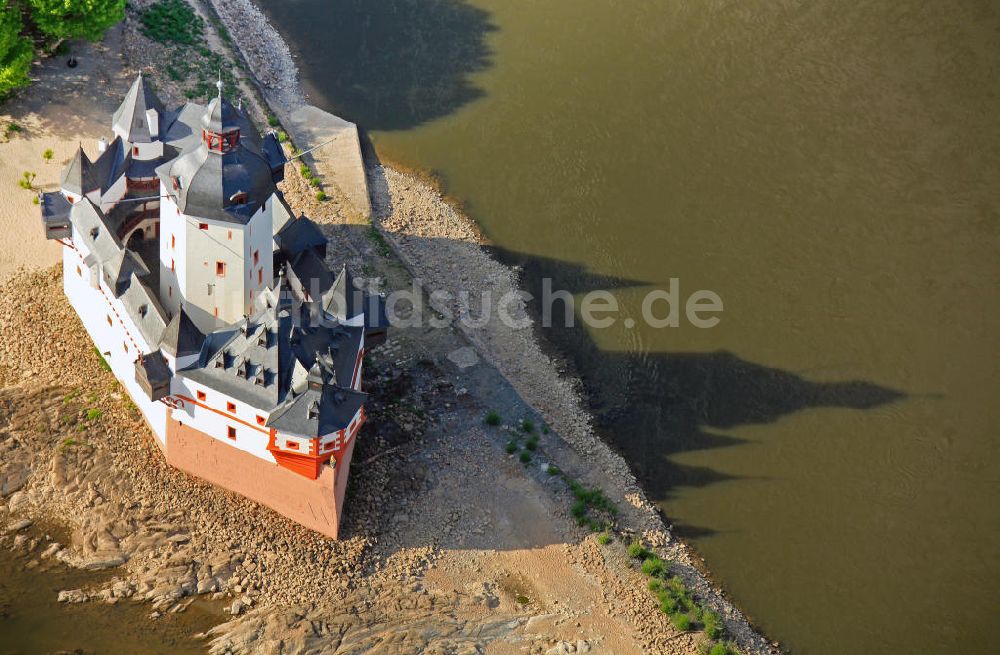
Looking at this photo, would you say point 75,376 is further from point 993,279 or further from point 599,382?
point 993,279

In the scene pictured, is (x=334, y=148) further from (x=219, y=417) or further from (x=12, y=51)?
(x=219, y=417)

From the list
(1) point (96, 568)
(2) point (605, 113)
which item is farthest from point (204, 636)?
(2) point (605, 113)

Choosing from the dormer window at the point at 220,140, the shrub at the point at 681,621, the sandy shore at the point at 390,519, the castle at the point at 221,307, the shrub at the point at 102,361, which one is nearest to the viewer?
the dormer window at the point at 220,140

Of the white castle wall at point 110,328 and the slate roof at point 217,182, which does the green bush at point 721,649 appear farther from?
the slate roof at point 217,182

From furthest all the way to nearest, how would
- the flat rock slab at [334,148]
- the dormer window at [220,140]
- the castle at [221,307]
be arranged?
the flat rock slab at [334,148] → the castle at [221,307] → the dormer window at [220,140]

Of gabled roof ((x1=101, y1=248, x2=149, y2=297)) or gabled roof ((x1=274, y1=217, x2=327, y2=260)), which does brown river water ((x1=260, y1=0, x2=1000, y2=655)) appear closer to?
gabled roof ((x1=274, y1=217, x2=327, y2=260))

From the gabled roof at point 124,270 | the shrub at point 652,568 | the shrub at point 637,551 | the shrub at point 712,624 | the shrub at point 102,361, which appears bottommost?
the shrub at point 712,624

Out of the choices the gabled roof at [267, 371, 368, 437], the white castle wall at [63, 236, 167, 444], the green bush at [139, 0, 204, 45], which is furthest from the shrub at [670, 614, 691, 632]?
the green bush at [139, 0, 204, 45]

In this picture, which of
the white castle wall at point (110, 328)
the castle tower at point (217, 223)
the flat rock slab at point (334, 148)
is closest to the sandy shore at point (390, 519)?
the white castle wall at point (110, 328)

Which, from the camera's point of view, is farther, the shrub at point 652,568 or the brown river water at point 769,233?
the brown river water at point 769,233
